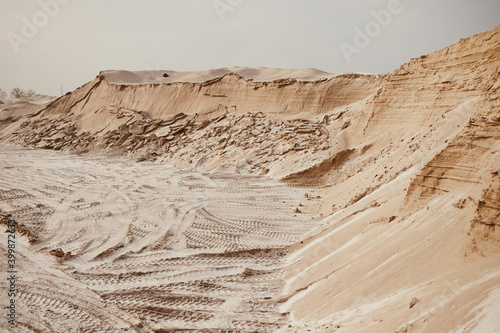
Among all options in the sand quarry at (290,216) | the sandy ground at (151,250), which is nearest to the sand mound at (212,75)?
the sand quarry at (290,216)

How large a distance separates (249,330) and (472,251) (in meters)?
2.12

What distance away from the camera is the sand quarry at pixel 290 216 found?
3.48m

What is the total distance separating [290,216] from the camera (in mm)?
7996

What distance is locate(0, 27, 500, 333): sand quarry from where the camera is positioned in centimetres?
348

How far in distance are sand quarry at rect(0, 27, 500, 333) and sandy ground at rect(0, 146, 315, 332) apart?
3 centimetres

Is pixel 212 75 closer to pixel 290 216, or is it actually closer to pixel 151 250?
pixel 290 216

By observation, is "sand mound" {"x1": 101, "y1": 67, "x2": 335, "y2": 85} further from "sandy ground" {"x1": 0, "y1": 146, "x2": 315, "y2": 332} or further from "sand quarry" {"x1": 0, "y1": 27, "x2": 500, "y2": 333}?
"sandy ground" {"x1": 0, "y1": 146, "x2": 315, "y2": 332}

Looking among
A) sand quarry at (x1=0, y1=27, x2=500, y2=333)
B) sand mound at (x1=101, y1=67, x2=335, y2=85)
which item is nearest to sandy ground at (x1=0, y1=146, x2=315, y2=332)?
sand quarry at (x1=0, y1=27, x2=500, y2=333)

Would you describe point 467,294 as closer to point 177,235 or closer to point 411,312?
point 411,312

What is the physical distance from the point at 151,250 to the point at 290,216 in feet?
9.94

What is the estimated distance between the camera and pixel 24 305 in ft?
13.3

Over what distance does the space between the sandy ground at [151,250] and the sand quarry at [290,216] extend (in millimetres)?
30

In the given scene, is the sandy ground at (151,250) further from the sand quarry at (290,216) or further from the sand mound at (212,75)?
the sand mound at (212,75)

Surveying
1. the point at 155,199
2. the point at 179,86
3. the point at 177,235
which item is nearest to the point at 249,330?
the point at 177,235
